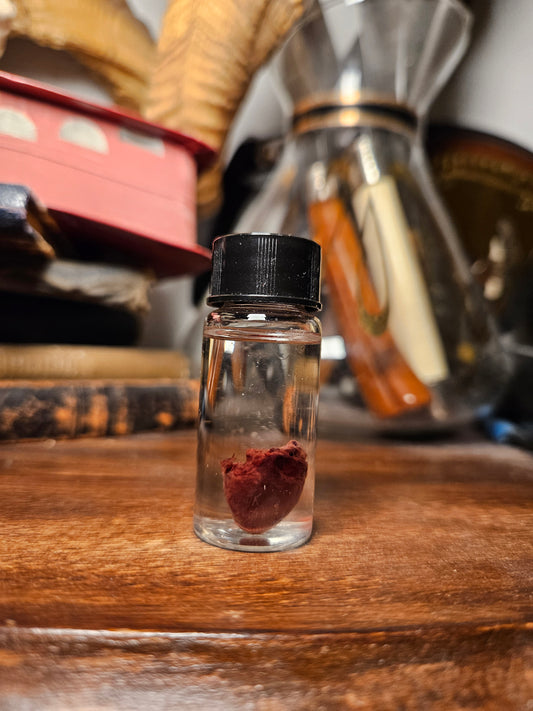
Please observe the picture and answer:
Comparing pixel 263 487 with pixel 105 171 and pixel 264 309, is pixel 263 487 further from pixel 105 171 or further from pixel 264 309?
pixel 105 171

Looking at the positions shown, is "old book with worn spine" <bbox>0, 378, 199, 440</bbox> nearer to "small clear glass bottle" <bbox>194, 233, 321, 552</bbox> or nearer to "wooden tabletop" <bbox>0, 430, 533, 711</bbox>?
"wooden tabletop" <bbox>0, 430, 533, 711</bbox>

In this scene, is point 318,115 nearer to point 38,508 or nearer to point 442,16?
point 442,16

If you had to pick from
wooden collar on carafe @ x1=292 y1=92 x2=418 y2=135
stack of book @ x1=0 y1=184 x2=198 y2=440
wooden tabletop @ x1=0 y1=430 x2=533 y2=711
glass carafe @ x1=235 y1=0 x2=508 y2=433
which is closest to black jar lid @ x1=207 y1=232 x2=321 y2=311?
wooden tabletop @ x1=0 y1=430 x2=533 y2=711

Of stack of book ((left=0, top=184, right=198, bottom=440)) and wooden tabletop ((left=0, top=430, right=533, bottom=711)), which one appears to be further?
stack of book ((left=0, top=184, right=198, bottom=440))

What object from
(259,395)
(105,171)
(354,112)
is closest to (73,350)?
(105,171)

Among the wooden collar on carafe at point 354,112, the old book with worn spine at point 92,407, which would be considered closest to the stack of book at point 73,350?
the old book with worn spine at point 92,407

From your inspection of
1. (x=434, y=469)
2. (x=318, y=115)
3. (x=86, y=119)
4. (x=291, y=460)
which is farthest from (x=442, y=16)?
(x=291, y=460)

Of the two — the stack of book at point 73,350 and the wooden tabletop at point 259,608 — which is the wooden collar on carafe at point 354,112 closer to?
the stack of book at point 73,350

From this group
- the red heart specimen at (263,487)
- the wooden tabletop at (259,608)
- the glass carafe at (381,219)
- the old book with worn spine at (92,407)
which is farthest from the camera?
the glass carafe at (381,219)
